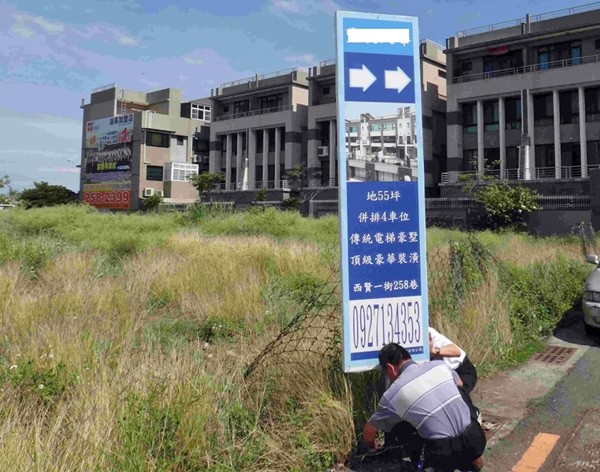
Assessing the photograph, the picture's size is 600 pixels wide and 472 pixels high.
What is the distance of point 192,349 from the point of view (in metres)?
4.89

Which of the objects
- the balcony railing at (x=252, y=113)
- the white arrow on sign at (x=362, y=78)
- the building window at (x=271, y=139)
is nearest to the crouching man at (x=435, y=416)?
the white arrow on sign at (x=362, y=78)

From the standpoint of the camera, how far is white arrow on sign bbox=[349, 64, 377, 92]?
12.2ft

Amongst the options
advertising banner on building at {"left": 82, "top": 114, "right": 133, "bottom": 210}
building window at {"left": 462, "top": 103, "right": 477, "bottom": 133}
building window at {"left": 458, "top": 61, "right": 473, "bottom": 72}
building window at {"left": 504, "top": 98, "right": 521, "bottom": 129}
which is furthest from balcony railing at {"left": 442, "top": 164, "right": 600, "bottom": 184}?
advertising banner on building at {"left": 82, "top": 114, "right": 133, "bottom": 210}

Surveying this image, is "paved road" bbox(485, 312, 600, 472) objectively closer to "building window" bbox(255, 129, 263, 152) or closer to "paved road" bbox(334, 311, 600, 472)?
"paved road" bbox(334, 311, 600, 472)

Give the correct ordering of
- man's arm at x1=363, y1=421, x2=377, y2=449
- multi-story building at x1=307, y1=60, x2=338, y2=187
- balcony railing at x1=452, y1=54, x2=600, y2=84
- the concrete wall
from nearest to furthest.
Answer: man's arm at x1=363, y1=421, x2=377, y2=449 → the concrete wall → balcony railing at x1=452, y1=54, x2=600, y2=84 → multi-story building at x1=307, y1=60, x2=338, y2=187

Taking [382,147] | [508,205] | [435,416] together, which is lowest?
[435,416]

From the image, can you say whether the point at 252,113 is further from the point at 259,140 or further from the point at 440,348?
the point at 440,348

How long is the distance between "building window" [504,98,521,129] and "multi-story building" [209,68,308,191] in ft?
64.5

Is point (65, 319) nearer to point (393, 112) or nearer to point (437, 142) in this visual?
point (393, 112)

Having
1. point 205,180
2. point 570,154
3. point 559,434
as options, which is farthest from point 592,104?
point 559,434

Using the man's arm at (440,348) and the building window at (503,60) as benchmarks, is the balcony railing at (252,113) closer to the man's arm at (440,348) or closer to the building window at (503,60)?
the building window at (503,60)

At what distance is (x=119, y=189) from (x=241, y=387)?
60.5 meters

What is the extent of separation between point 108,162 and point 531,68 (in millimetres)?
48196

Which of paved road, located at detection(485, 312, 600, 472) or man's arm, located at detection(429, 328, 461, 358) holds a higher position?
man's arm, located at detection(429, 328, 461, 358)
